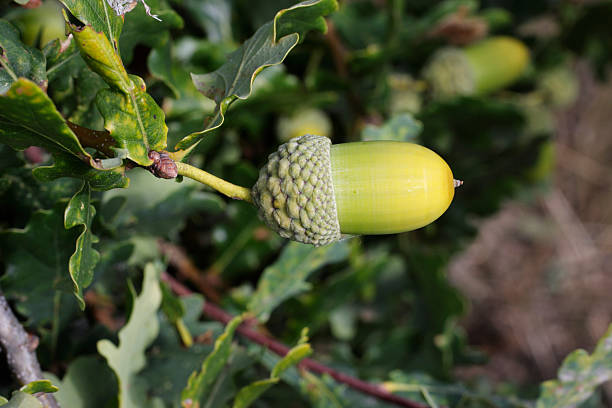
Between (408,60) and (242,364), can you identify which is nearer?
(242,364)

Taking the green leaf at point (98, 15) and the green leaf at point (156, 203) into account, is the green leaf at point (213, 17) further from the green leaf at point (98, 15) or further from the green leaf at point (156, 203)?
the green leaf at point (98, 15)

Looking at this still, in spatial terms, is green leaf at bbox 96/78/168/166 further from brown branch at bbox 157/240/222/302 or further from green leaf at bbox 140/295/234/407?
brown branch at bbox 157/240/222/302

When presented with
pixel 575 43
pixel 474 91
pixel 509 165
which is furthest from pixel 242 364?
pixel 575 43

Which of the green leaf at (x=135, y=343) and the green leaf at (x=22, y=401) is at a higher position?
the green leaf at (x=22, y=401)

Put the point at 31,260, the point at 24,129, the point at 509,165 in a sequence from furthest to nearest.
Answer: the point at 509,165, the point at 31,260, the point at 24,129

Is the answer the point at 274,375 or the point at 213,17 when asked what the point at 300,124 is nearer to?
the point at 213,17

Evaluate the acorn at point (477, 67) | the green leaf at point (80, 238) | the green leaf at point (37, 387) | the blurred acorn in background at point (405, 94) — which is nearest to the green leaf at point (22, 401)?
the green leaf at point (37, 387)

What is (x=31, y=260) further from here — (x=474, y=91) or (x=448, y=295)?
(x=474, y=91)
